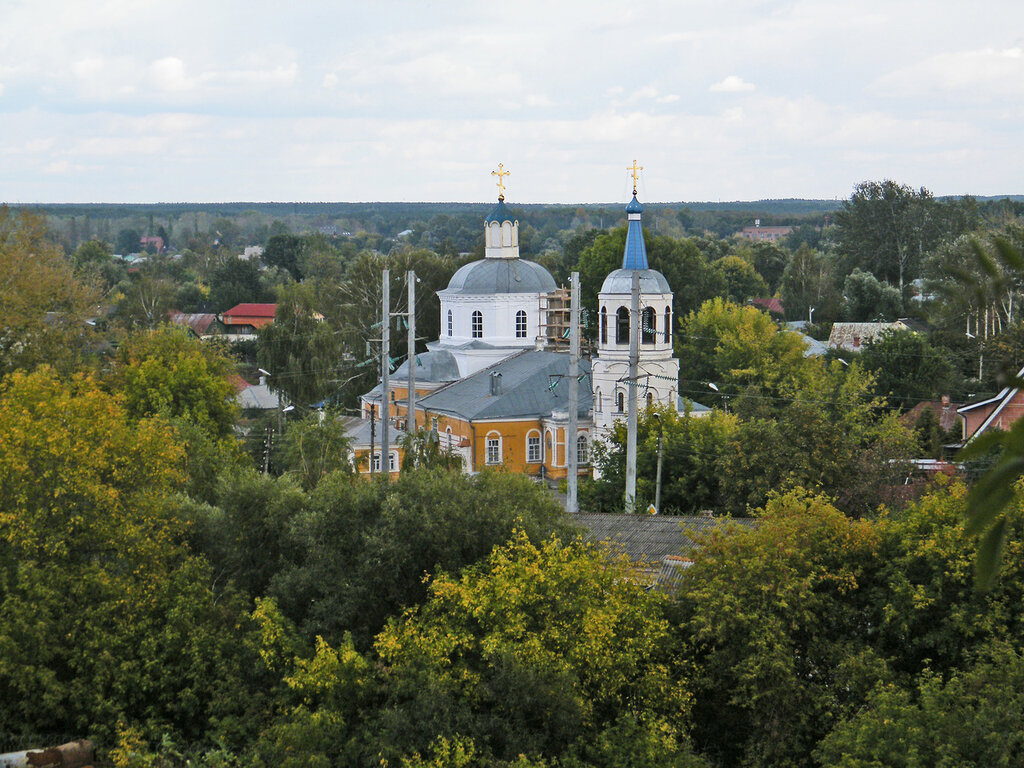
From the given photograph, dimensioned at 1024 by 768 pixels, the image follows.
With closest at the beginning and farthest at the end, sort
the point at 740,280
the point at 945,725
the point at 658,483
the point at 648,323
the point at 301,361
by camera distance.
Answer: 1. the point at 945,725
2. the point at 658,483
3. the point at 648,323
4. the point at 301,361
5. the point at 740,280

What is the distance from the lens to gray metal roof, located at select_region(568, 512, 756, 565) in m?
19.8

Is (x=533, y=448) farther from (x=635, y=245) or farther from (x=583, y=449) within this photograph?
(x=635, y=245)

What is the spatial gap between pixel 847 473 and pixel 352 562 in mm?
13804

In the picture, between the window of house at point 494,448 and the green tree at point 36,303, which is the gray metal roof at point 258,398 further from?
the green tree at point 36,303

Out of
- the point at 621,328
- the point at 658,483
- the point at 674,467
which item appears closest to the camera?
the point at 658,483

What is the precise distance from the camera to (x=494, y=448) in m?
41.2

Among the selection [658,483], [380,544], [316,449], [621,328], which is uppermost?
[621,328]

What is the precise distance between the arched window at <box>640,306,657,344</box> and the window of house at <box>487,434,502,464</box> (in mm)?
6567

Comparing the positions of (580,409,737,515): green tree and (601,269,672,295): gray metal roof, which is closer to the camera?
(580,409,737,515): green tree

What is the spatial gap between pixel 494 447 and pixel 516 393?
2134 millimetres

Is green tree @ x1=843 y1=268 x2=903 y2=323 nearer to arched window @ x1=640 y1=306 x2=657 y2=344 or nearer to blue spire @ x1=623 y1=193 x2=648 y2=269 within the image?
arched window @ x1=640 y1=306 x2=657 y2=344

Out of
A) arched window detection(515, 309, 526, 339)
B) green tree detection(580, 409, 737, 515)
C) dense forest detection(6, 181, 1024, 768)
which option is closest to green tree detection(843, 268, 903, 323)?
arched window detection(515, 309, 526, 339)

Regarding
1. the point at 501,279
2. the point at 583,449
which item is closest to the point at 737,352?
the point at 501,279

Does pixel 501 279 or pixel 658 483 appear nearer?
pixel 658 483
